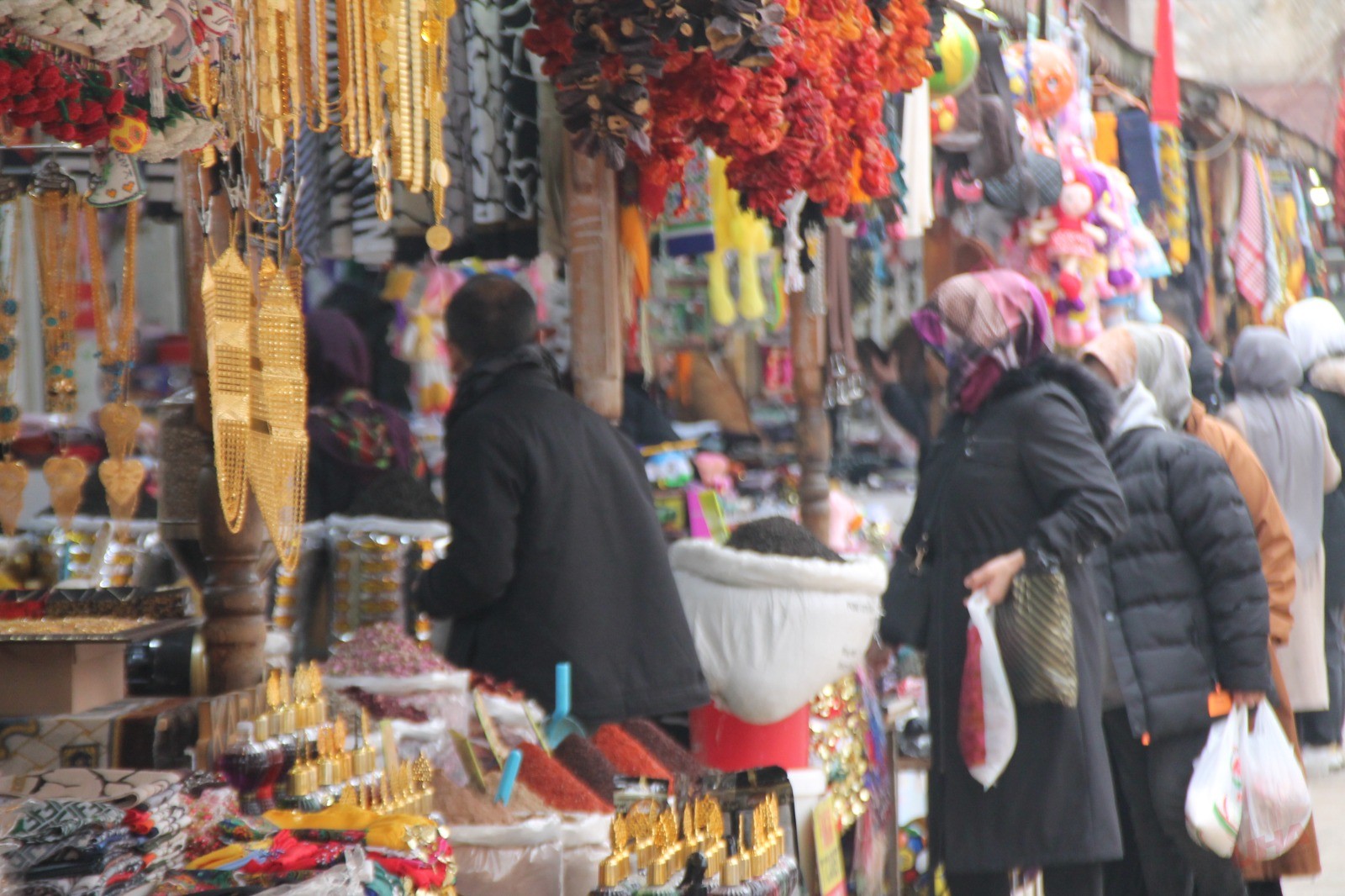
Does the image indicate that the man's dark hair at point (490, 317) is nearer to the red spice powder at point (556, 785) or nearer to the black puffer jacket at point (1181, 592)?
the red spice powder at point (556, 785)

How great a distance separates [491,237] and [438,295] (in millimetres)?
1264

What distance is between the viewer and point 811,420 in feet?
15.9

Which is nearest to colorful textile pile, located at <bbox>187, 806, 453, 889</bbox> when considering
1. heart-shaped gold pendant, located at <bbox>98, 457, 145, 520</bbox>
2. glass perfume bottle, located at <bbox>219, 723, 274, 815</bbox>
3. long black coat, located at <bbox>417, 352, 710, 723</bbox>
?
glass perfume bottle, located at <bbox>219, 723, 274, 815</bbox>

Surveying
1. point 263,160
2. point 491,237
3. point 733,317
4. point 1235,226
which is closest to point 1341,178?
point 1235,226

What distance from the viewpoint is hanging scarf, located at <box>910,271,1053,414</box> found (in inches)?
141

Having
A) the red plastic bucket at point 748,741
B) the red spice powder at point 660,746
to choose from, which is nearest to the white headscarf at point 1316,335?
the red plastic bucket at point 748,741

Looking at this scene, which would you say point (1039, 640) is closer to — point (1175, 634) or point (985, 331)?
point (1175, 634)

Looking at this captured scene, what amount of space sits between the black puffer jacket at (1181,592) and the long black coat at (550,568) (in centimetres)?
132

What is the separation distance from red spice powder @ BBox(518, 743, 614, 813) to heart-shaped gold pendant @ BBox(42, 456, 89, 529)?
0.89 meters

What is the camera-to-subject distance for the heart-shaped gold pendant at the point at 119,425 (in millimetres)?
2412

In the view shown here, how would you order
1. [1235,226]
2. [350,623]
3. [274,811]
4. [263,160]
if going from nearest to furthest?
Answer: 1. [274,811]
2. [263,160]
3. [350,623]
4. [1235,226]

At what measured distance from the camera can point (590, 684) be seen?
9.24 ft

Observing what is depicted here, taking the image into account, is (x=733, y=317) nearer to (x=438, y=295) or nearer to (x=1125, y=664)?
(x=438, y=295)

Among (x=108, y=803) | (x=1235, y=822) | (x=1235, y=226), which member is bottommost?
(x=1235, y=822)
